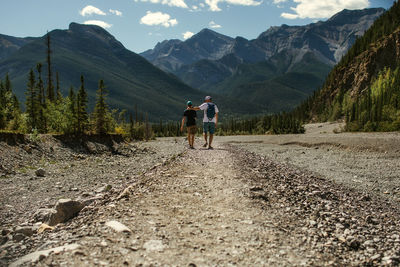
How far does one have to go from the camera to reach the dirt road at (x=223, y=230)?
162 inches

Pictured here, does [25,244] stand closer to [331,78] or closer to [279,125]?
[279,125]

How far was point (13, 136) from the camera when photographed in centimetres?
1565

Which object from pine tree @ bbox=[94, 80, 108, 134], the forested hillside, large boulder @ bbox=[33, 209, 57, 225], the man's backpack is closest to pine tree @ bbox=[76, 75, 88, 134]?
pine tree @ bbox=[94, 80, 108, 134]

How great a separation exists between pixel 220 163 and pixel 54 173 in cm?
766

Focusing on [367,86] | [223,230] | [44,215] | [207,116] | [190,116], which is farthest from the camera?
[367,86]

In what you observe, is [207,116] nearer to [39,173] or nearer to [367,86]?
[39,173]

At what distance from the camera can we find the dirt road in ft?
13.5

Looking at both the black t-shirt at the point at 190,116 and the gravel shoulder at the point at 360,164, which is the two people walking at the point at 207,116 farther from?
the gravel shoulder at the point at 360,164

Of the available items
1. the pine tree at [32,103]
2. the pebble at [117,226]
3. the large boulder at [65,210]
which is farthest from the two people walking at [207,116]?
the pine tree at [32,103]

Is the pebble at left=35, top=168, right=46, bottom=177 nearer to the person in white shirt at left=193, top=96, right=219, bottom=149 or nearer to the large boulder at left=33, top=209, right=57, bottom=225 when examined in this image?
the large boulder at left=33, top=209, right=57, bottom=225

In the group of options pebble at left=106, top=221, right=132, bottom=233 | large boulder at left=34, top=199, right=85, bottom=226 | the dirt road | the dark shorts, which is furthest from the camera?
the dark shorts

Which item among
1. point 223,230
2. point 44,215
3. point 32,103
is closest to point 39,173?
point 44,215

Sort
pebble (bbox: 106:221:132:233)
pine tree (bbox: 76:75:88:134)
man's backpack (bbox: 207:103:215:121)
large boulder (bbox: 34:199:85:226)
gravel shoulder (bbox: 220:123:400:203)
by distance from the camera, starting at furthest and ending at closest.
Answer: pine tree (bbox: 76:75:88:134), man's backpack (bbox: 207:103:215:121), gravel shoulder (bbox: 220:123:400:203), large boulder (bbox: 34:199:85:226), pebble (bbox: 106:221:132:233)

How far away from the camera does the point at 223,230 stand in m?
4.97
